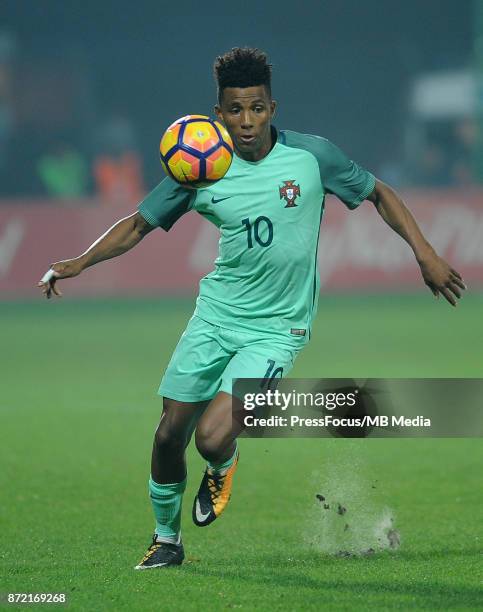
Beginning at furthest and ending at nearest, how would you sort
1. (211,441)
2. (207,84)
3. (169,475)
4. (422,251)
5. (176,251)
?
(207,84)
(176,251)
(169,475)
(422,251)
(211,441)

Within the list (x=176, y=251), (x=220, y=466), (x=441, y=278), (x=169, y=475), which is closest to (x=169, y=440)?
(x=169, y=475)

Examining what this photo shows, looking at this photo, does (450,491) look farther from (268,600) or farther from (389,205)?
(268,600)

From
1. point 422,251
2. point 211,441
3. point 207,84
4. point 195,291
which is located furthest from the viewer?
point 207,84

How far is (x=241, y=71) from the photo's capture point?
6492 millimetres

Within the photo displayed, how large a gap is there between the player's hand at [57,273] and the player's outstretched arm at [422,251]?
1.48 metres

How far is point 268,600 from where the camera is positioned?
19.0ft

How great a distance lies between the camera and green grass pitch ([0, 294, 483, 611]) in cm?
605

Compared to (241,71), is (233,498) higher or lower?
lower

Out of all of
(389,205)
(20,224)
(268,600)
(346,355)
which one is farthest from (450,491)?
(20,224)

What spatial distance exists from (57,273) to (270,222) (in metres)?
1.04

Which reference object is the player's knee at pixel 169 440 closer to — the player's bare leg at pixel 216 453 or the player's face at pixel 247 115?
the player's bare leg at pixel 216 453

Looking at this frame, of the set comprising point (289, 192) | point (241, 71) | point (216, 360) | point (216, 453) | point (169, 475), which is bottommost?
point (169, 475)

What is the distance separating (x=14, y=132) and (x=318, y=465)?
992 inches

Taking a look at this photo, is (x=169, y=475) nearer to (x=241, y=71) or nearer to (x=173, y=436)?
(x=173, y=436)
